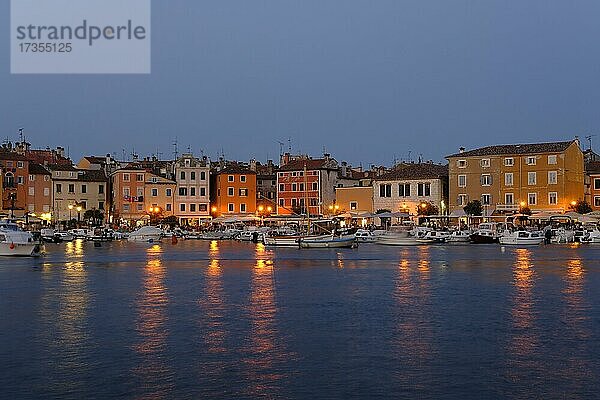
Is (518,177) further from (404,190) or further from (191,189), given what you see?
(191,189)

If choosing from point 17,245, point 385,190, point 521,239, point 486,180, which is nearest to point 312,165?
point 385,190

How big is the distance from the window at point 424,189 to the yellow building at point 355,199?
22.1 feet

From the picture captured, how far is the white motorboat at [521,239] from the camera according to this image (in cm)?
5938

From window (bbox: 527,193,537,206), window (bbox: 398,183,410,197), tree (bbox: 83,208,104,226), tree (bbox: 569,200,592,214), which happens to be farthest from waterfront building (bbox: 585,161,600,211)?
tree (bbox: 83,208,104,226)

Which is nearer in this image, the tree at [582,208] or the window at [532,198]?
the tree at [582,208]

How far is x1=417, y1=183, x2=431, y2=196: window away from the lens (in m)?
78.4

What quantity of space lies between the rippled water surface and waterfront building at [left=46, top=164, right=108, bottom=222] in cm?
6076

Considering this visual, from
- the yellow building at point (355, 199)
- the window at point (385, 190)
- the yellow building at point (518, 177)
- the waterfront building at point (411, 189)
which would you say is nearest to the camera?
the yellow building at point (518, 177)

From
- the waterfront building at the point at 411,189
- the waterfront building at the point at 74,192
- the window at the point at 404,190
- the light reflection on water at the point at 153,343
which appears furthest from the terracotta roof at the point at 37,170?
the light reflection on water at the point at 153,343

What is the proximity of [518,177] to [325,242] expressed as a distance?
23944 millimetres

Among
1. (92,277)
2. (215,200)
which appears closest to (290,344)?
(92,277)

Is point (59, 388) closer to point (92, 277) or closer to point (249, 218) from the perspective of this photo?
point (92, 277)

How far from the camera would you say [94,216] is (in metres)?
89.5

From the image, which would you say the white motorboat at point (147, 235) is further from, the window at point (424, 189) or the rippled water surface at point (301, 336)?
the rippled water surface at point (301, 336)
